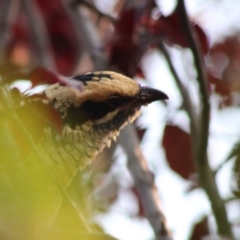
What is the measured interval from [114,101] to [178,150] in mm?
666

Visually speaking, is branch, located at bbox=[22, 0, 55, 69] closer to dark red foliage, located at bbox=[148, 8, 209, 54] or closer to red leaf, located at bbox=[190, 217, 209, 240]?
dark red foliage, located at bbox=[148, 8, 209, 54]

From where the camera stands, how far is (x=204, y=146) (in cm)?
409

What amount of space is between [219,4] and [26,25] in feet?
5.97

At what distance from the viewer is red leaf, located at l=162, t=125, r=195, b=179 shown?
16.3ft

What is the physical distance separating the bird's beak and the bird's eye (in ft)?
0.47

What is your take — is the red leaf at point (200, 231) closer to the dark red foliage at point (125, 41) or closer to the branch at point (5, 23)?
the dark red foliage at point (125, 41)

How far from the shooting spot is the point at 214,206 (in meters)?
4.08

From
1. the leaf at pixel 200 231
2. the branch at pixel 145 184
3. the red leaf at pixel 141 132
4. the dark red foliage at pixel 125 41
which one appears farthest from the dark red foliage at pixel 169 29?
the leaf at pixel 200 231

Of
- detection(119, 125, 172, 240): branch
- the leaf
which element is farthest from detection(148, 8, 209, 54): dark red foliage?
the leaf

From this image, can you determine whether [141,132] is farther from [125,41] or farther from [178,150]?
[125,41]

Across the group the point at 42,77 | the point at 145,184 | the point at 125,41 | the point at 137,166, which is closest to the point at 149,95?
the point at 125,41

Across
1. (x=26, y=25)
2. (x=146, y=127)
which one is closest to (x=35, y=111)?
(x=146, y=127)

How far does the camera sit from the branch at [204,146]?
3.80m

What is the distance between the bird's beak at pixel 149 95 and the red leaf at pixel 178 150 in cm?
35
